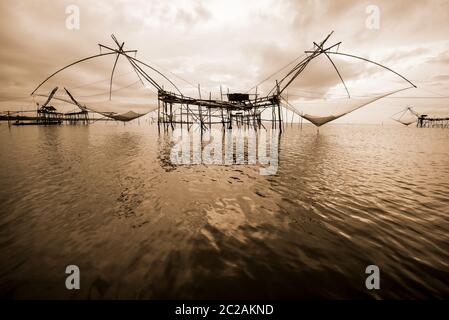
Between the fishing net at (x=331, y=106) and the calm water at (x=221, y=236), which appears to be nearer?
the calm water at (x=221, y=236)

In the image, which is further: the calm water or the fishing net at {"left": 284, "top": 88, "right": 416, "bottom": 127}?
the fishing net at {"left": 284, "top": 88, "right": 416, "bottom": 127}

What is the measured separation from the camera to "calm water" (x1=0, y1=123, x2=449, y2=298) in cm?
321

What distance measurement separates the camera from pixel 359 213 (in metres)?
5.67

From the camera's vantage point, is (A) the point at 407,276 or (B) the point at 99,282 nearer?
(B) the point at 99,282

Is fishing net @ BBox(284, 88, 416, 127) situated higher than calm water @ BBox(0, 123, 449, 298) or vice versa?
fishing net @ BBox(284, 88, 416, 127)

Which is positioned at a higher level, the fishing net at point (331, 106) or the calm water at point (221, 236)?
the fishing net at point (331, 106)

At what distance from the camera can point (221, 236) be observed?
15.2ft

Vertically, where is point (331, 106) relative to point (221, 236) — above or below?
above

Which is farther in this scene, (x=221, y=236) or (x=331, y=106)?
(x=331, y=106)

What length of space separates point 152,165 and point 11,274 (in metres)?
8.15

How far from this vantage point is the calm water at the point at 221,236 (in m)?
3.21
